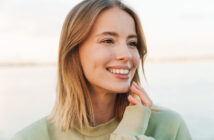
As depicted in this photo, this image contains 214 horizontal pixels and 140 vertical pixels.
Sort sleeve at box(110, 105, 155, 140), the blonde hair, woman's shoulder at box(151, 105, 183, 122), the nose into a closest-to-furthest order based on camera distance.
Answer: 1. sleeve at box(110, 105, 155, 140)
2. the nose
3. the blonde hair
4. woman's shoulder at box(151, 105, 183, 122)

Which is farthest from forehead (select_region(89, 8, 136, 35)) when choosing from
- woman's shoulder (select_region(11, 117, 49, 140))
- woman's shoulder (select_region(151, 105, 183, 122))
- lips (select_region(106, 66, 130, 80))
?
woman's shoulder (select_region(11, 117, 49, 140))

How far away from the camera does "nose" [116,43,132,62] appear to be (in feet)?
6.40

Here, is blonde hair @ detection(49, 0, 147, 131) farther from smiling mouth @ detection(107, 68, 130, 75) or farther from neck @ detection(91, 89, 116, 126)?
smiling mouth @ detection(107, 68, 130, 75)

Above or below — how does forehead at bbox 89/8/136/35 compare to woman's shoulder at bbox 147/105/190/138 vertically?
above

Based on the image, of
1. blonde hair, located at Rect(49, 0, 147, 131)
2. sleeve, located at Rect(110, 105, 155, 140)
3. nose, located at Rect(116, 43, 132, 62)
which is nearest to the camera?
sleeve, located at Rect(110, 105, 155, 140)

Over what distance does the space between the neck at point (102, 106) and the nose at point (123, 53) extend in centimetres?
33

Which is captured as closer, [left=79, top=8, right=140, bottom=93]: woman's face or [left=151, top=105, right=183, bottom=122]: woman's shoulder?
[left=79, top=8, right=140, bottom=93]: woman's face

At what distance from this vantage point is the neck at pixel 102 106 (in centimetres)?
218

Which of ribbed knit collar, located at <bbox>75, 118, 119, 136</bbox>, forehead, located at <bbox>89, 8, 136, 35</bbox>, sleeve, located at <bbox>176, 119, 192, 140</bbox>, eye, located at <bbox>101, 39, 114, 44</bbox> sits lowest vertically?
sleeve, located at <bbox>176, 119, 192, 140</bbox>

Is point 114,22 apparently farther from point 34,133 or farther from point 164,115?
point 34,133

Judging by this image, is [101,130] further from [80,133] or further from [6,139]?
[6,139]

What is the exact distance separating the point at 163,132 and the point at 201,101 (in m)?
7.33

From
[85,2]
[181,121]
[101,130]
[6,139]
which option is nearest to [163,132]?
[181,121]

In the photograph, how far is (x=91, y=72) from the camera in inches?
79.4
